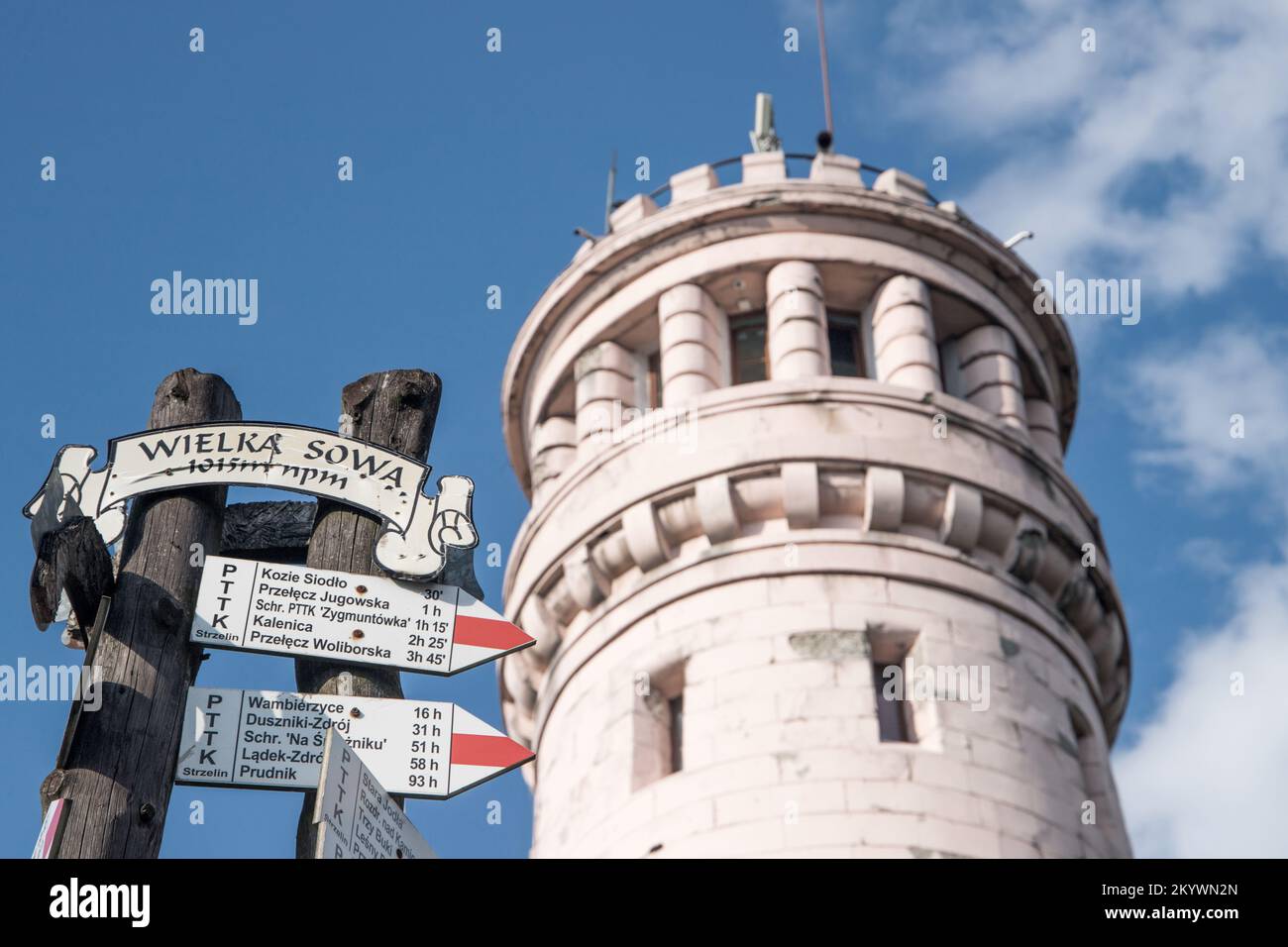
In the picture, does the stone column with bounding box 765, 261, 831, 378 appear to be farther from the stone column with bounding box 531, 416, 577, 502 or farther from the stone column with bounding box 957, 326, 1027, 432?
the stone column with bounding box 531, 416, 577, 502

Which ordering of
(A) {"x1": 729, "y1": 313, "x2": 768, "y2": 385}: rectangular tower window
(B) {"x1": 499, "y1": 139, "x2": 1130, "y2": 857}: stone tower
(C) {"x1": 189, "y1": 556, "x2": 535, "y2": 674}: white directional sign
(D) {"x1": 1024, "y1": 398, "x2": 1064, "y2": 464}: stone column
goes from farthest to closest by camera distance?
1. (D) {"x1": 1024, "y1": 398, "x2": 1064, "y2": 464}: stone column
2. (A) {"x1": 729, "y1": 313, "x2": 768, "y2": 385}: rectangular tower window
3. (B) {"x1": 499, "y1": 139, "x2": 1130, "y2": 857}: stone tower
4. (C) {"x1": 189, "y1": 556, "x2": 535, "y2": 674}: white directional sign

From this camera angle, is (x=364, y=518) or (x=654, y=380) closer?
(x=364, y=518)

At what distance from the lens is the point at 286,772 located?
6945 millimetres

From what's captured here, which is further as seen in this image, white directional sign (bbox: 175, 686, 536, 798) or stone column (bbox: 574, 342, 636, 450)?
stone column (bbox: 574, 342, 636, 450)

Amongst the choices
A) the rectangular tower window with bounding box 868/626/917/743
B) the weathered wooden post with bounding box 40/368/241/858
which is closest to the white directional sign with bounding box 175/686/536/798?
the weathered wooden post with bounding box 40/368/241/858

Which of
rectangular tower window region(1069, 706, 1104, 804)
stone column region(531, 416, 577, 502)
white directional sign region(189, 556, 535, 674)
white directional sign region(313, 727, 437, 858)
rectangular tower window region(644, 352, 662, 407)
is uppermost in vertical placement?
rectangular tower window region(644, 352, 662, 407)

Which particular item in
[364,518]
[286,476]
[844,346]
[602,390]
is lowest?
[364,518]

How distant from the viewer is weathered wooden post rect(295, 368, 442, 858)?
7.23 metres

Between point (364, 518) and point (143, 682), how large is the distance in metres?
1.26

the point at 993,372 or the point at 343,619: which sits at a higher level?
the point at 993,372

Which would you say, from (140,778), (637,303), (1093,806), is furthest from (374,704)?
(637,303)

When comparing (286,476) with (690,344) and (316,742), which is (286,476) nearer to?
(316,742)

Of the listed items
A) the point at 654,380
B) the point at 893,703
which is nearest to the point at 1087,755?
the point at 893,703

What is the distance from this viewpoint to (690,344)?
1889 cm
